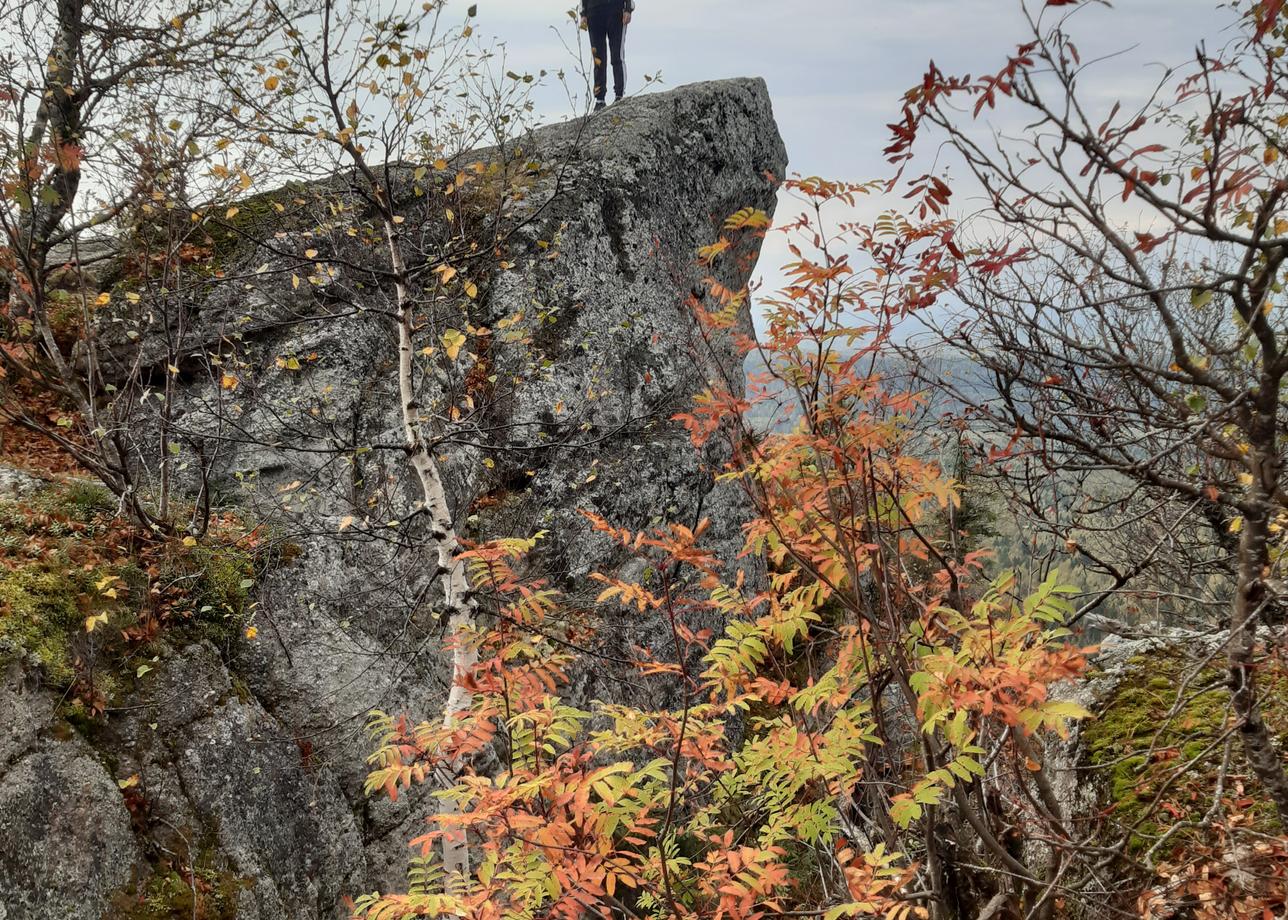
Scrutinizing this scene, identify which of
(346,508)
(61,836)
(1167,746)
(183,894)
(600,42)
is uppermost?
(600,42)

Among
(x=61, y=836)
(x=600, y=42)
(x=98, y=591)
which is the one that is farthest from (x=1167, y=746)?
(x=600, y=42)

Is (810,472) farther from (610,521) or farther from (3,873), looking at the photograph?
(610,521)

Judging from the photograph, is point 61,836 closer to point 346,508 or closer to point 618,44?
point 346,508

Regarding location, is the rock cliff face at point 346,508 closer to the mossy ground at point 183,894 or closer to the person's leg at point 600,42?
the mossy ground at point 183,894

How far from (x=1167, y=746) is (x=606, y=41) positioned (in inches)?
538

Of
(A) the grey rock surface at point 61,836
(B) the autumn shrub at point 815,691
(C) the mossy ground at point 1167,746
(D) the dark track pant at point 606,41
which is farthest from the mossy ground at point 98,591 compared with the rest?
(D) the dark track pant at point 606,41

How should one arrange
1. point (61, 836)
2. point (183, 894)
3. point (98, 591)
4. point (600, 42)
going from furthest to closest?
point (600, 42) → point (98, 591) → point (183, 894) → point (61, 836)

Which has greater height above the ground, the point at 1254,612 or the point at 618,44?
the point at 618,44

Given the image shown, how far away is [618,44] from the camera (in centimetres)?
1334

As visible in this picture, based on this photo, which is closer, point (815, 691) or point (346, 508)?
point (815, 691)

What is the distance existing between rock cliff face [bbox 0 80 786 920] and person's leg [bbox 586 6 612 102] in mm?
796

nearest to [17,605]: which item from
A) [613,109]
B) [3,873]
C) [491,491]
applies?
[3,873]

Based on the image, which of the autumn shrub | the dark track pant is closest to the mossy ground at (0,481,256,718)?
the autumn shrub

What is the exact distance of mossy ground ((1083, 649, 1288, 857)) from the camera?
3920 millimetres
